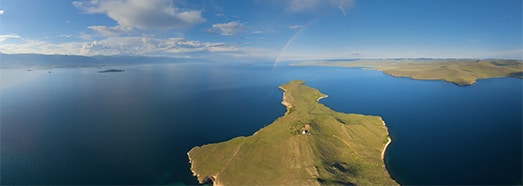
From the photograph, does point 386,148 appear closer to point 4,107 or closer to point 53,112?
point 53,112

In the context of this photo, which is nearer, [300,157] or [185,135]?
[300,157]

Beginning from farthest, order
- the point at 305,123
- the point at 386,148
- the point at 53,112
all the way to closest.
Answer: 1. the point at 53,112
2. the point at 305,123
3. the point at 386,148

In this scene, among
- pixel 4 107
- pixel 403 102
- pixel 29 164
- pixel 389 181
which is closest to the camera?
pixel 389 181

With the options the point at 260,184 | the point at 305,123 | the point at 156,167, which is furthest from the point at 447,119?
the point at 156,167

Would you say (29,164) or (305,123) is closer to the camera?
(29,164)

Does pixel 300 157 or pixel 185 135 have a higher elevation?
pixel 185 135

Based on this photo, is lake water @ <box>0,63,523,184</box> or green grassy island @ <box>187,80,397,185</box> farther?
lake water @ <box>0,63,523,184</box>

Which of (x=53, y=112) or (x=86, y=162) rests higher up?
(x=53, y=112)

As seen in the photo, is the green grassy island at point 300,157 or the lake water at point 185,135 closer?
the green grassy island at point 300,157
